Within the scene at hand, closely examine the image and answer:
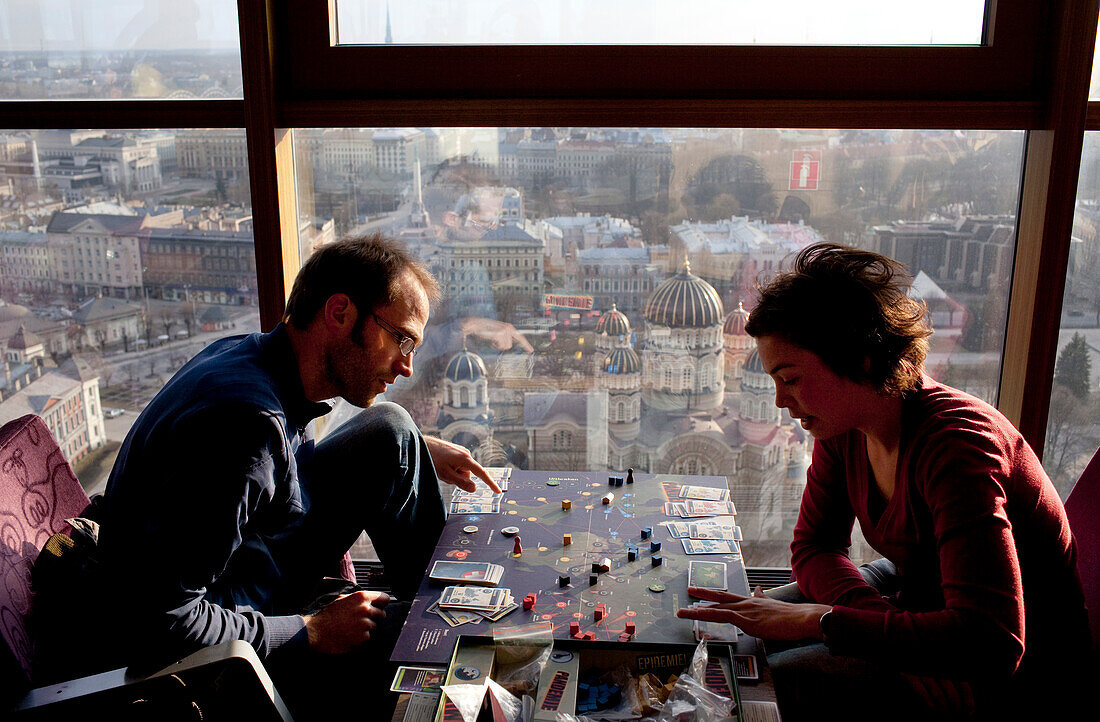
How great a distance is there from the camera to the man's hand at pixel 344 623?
157cm

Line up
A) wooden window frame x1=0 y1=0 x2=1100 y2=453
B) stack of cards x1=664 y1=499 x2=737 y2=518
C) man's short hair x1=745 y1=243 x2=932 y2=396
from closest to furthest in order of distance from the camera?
man's short hair x1=745 y1=243 x2=932 y2=396 → stack of cards x1=664 y1=499 x2=737 y2=518 → wooden window frame x1=0 y1=0 x2=1100 y2=453

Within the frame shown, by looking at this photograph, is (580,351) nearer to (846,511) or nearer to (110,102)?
(846,511)

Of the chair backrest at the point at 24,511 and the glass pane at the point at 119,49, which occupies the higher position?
the glass pane at the point at 119,49

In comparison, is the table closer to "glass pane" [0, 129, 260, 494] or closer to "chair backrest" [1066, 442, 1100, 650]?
"chair backrest" [1066, 442, 1100, 650]

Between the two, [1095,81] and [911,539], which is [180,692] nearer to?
[911,539]

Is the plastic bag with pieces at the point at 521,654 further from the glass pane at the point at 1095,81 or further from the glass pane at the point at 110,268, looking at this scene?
the glass pane at the point at 1095,81

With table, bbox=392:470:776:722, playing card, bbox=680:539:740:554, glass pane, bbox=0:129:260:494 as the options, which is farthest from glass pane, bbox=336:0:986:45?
playing card, bbox=680:539:740:554

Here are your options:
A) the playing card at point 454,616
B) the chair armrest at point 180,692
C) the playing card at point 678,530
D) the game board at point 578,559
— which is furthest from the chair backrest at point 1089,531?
the chair armrest at point 180,692

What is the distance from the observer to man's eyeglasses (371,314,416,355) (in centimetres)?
166

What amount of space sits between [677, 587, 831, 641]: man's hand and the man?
0.64 meters

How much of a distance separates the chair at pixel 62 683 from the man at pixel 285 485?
0.25 ft

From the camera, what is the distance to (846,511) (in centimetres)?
175

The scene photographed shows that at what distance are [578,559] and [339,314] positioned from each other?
66cm

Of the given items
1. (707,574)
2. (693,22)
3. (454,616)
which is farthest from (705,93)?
(454,616)
